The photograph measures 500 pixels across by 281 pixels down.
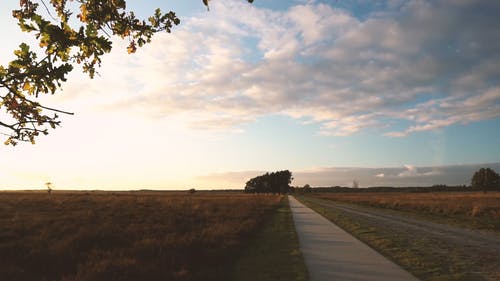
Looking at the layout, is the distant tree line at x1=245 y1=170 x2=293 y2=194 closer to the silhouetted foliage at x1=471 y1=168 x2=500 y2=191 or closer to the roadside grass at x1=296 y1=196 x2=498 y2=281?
the silhouetted foliage at x1=471 y1=168 x2=500 y2=191

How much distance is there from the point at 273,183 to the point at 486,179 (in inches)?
2825

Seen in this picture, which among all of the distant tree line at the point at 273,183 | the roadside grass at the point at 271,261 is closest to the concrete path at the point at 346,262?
the roadside grass at the point at 271,261

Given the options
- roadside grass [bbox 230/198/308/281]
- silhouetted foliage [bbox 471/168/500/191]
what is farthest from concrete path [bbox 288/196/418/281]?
silhouetted foliage [bbox 471/168/500/191]

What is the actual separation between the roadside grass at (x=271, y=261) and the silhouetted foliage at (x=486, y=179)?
4358 inches

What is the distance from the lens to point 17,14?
3822 mm

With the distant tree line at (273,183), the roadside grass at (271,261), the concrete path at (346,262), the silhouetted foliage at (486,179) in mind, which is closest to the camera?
the concrete path at (346,262)

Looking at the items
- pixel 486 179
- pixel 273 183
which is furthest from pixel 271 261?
pixel 273 183

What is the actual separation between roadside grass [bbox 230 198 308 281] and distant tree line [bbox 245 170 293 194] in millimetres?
137850

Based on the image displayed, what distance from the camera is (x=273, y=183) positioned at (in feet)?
502

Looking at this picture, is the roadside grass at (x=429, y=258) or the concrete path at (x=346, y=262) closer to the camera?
the concrete path at (x=346, y=262)

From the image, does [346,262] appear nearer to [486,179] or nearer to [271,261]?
[271,261]

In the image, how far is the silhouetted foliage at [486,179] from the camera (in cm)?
10625

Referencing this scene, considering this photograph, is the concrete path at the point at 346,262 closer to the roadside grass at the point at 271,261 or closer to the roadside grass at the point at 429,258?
the roadside grass at the point at 271,261

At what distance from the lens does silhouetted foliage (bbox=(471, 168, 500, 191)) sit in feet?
349
